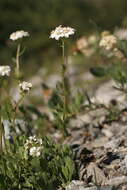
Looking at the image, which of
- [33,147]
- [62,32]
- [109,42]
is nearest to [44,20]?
[109,42]

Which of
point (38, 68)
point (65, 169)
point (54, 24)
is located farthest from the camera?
point (54, 24)

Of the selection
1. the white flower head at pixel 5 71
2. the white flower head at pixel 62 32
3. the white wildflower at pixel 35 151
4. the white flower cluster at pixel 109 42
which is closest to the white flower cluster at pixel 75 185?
the white wildflower at pixel 35 151

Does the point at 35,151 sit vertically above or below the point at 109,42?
below

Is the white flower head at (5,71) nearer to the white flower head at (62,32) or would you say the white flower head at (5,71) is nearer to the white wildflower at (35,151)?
the white flower head at (62,32)

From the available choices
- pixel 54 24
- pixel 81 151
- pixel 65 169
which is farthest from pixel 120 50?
pixel 54 24

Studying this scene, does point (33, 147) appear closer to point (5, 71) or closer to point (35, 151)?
point (35, 151)

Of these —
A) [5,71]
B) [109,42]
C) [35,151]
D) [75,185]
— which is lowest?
[75,185]

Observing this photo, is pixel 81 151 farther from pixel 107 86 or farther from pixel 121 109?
pixel 107 86

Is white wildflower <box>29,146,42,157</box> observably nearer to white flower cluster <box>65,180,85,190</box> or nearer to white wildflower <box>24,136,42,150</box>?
white wildflower <box>24,136,42,150</box>

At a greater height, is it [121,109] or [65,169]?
[121,109]
